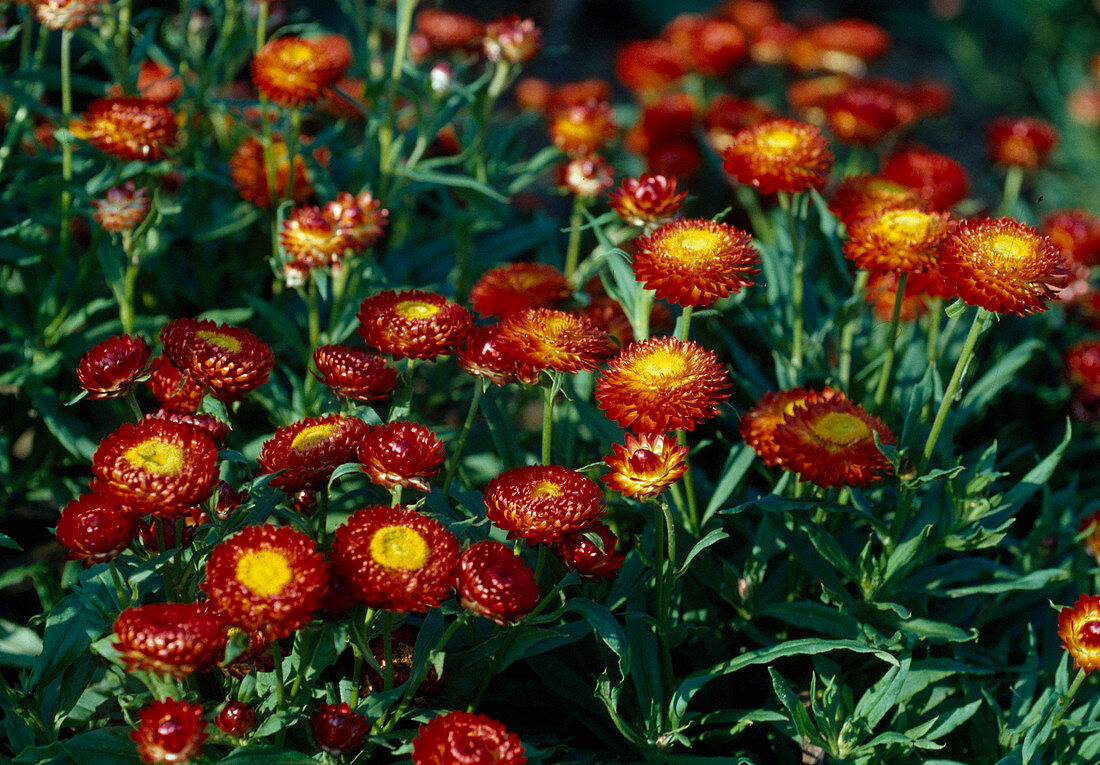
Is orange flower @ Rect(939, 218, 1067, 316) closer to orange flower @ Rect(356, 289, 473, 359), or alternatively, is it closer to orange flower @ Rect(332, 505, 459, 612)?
orange flower @ Rect(356, 289, 473, 359)

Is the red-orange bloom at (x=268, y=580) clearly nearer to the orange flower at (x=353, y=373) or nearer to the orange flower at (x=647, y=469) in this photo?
the orange flower at (x=353, y=373)

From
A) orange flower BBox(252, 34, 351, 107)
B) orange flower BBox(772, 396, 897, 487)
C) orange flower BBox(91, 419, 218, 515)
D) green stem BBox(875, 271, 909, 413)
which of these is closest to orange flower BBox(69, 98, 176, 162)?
orange flower BBox(252, 34, 351, 107)

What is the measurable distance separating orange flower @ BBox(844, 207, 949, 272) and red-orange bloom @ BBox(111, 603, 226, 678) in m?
1.39

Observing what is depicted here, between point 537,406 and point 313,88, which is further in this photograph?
point 537,406

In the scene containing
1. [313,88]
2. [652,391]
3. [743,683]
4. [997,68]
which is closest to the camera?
[652,391]

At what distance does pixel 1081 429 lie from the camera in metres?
3.04

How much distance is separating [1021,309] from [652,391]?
0.67 metres

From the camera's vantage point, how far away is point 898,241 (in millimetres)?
1984

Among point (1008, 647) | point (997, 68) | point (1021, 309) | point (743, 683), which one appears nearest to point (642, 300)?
point (1021, 309)

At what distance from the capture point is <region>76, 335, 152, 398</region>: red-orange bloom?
1.62 metres

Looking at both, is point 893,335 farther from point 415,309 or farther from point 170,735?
point 170,735

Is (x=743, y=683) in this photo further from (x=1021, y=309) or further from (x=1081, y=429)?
(x=1081, y=429)

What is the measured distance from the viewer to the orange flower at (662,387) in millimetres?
1668

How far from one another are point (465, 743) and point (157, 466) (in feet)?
1.95
